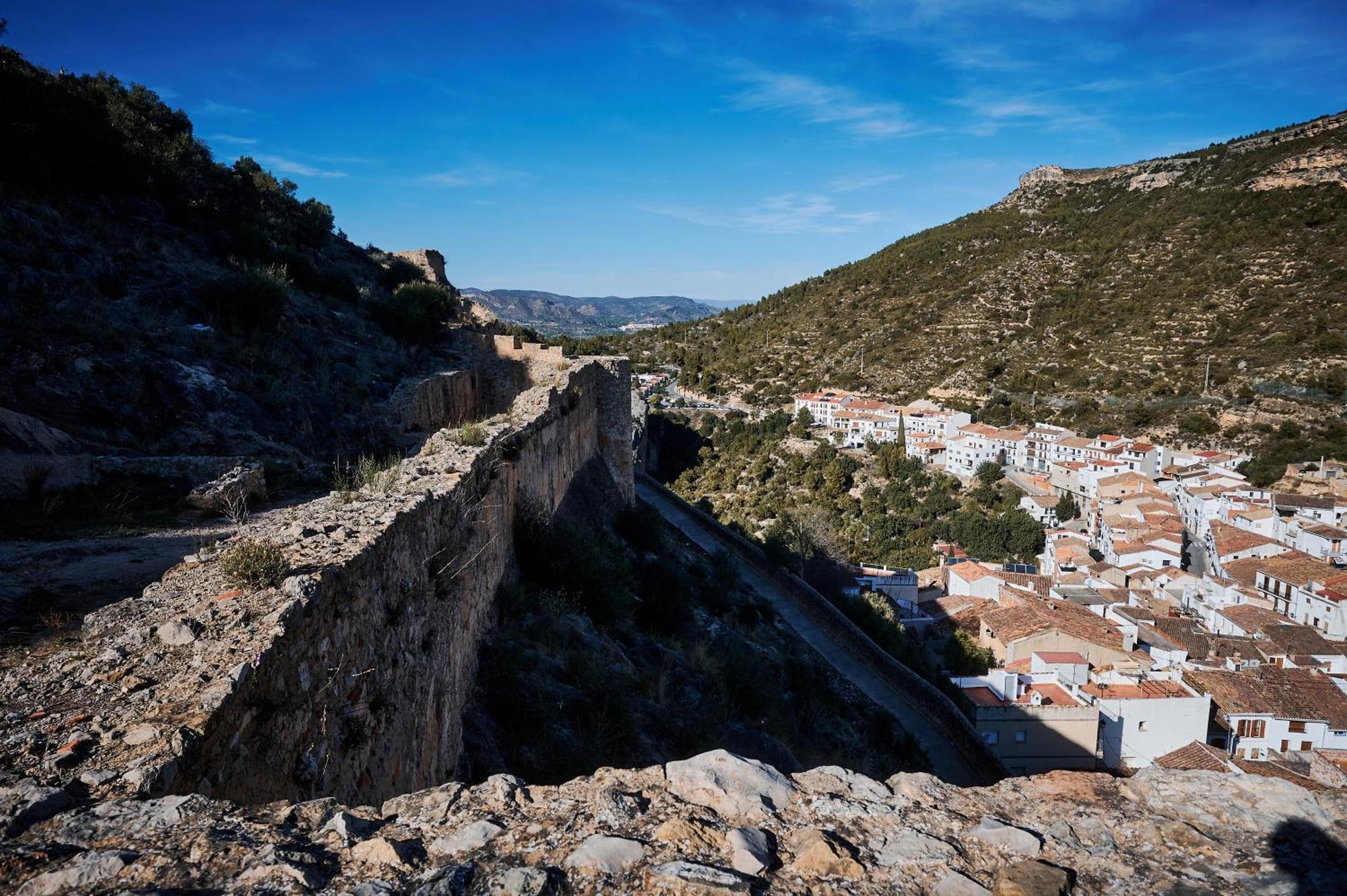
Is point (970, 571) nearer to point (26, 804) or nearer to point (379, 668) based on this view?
point (379, 668)

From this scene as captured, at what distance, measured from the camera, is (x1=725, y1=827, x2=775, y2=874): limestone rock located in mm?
1953

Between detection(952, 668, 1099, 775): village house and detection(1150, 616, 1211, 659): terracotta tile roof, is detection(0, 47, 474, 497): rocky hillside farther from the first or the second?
detection(1150, 616, 1211, 659): terracotta tile roof

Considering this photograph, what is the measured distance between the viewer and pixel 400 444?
11.2m

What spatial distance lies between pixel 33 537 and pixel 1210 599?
33.1 metres

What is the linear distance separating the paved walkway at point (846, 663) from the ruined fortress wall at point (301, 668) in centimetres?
1000

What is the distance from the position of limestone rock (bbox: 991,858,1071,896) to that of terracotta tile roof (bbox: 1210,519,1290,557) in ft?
116

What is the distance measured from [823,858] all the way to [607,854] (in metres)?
0.58

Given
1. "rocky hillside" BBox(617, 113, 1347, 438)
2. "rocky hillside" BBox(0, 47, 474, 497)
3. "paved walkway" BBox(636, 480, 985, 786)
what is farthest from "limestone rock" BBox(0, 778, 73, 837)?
"rocky hillside" BBox(617, 113, 1347, 438)

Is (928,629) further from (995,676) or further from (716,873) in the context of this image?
(716,873)

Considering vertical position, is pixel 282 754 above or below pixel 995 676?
above

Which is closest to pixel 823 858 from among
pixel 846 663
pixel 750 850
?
pixel 750 850

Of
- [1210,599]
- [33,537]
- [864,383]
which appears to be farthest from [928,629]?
[864,383]

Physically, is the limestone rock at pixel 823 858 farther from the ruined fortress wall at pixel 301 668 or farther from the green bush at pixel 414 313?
the green bush at pixel 414 313

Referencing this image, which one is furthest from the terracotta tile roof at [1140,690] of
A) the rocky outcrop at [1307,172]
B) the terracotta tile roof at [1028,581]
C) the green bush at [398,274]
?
the rocky outcrop at [1307,172]
